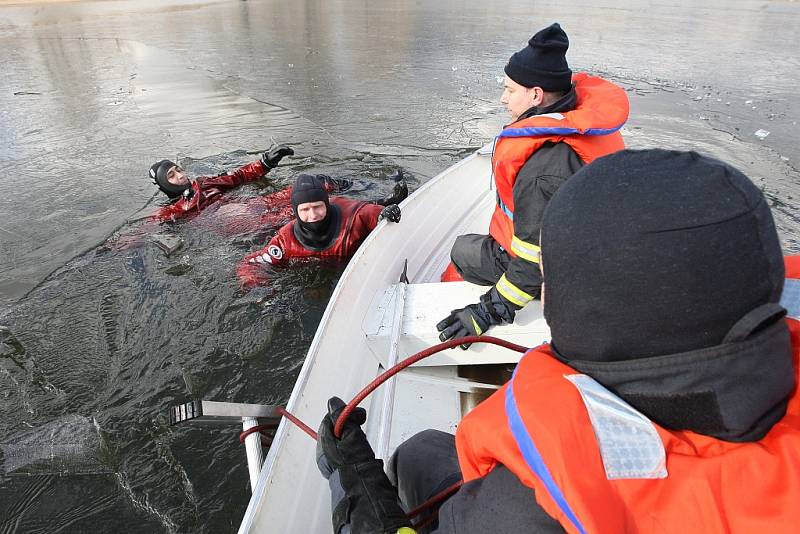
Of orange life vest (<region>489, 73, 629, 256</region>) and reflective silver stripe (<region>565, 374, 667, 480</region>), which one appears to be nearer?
reflective silver stripe (<region>565, 374, 667, 480</region>)

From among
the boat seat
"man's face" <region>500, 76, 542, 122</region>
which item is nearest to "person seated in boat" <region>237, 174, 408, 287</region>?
the boat seat

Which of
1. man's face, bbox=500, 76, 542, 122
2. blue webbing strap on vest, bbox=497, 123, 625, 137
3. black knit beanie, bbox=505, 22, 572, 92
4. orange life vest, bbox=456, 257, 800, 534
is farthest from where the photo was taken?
man's face, bbox=500, 76, 542, 122

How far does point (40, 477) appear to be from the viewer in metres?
2.64

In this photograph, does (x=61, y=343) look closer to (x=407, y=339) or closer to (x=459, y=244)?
(x=407, y=339)

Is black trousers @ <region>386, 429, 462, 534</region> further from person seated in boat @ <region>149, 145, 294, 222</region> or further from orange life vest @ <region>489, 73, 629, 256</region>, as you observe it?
person seated in boat @ <region>149, 145, 294, 222</region>

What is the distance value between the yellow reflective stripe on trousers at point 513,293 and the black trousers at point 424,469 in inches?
30.9

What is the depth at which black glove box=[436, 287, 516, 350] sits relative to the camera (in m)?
2.31

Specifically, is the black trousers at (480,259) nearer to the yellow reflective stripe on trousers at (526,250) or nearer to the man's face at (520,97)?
the yellow reflective stripe on trousers at (526,250)

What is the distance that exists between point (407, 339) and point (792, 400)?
1.75 m

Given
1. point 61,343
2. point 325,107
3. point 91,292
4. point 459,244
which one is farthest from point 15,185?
point 459,244

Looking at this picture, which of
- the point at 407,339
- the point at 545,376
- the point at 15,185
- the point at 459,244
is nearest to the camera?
the point at 545,376

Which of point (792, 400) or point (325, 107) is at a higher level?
point (792, 400)

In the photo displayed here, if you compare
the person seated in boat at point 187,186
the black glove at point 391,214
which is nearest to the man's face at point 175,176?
→ the person seated in boat at point 187,186

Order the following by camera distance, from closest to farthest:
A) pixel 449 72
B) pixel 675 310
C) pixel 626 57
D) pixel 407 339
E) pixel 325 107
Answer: pixel 675 310
pixel 407 339
pixel 325 107
pixel 449 72
pixel 626 57
